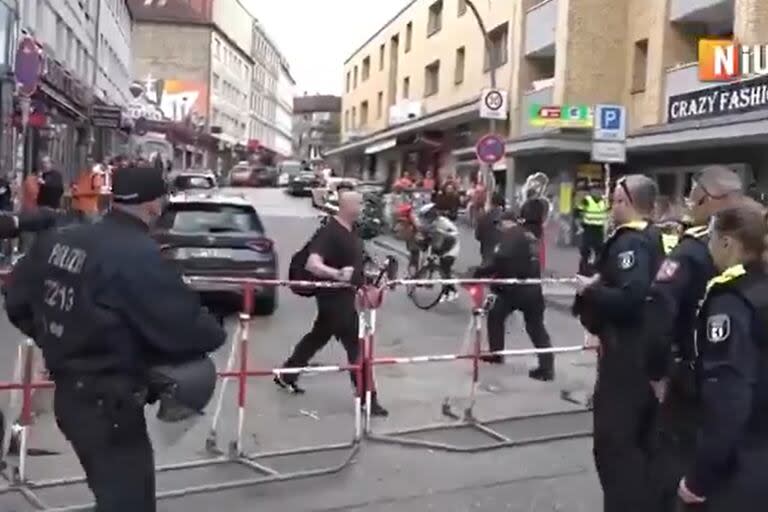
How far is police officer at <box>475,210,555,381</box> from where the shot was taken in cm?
1119

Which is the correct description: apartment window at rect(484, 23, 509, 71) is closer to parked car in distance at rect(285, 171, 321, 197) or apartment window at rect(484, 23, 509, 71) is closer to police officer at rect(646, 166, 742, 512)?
parked car in distance at rect(285, 171, 321, 197)

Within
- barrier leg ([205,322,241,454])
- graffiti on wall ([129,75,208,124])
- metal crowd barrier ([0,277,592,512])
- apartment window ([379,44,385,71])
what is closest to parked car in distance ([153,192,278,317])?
metal crowd barrier ([0,277,592,512])

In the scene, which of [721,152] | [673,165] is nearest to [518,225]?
[721,152]

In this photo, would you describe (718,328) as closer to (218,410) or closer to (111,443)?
(111,443)

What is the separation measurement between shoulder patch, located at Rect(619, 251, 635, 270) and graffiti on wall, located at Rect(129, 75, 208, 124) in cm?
4574

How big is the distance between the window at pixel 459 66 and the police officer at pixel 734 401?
145 feet

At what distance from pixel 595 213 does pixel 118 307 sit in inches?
713

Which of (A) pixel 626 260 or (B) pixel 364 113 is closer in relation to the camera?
(A) pixel 626 260

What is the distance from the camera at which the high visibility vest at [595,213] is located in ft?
70.3

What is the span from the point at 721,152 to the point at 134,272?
22164 millimetres

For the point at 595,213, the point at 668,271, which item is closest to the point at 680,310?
the point at 668,271

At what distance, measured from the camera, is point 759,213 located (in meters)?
3.91

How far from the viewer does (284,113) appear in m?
160

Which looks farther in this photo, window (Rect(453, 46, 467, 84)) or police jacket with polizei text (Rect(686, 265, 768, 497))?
window (Rect(453, 46, 467, 84))
